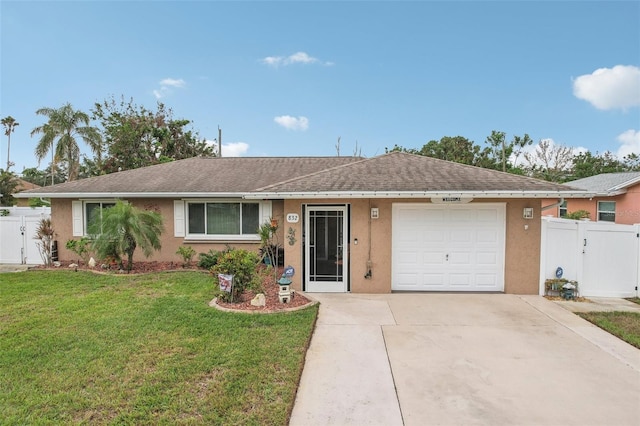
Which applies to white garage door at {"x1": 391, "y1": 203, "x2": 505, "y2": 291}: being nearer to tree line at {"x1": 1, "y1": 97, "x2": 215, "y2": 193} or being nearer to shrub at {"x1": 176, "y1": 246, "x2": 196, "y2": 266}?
shrub at {"x1": 176, "y1": 246, "x2": 196, "y2": 266}

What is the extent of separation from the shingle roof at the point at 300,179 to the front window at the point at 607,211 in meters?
11.2

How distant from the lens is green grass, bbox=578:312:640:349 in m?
5.53

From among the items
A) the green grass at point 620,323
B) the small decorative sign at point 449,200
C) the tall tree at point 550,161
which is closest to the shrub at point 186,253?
the small decorative sign at point 449,200

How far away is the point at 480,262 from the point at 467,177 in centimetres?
231

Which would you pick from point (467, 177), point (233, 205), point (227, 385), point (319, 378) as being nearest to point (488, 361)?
point (319, 378)

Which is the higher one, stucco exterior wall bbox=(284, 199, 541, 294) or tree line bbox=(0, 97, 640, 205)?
tree line bbox=(0, 97, 640, 205)

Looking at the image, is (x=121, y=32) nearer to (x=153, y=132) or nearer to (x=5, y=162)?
(x=153, y=132)

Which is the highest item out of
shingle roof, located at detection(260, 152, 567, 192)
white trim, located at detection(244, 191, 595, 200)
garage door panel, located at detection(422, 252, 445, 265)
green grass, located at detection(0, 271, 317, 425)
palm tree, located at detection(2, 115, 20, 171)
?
palm tree, located at detection(2, 115, 20, 171)

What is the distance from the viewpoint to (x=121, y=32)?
13.1 meters

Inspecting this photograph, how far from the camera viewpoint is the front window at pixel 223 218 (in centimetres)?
1108

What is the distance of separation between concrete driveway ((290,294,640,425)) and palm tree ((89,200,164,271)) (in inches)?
242

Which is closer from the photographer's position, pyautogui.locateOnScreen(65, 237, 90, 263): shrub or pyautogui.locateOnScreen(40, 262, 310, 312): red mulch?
pyautogui.locateOnScreen(40, 262, 310, 312): red mulch

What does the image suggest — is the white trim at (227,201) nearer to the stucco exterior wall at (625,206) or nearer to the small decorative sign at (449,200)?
the small decorative sign at (449,200)

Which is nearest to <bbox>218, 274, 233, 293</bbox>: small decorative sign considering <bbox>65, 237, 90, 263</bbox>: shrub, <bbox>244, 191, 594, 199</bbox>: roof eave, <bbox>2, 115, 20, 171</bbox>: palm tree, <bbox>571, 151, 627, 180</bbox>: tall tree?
<bbox>244, 191, 594, 199</bbox>: roof eave
